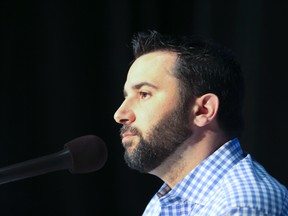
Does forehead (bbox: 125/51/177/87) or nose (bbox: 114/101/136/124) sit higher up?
forehead (bbox: 125/51/177/87)

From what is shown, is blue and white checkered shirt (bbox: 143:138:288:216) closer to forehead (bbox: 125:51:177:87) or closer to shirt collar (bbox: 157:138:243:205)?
shirt collar (bbox: 157:138:243:205)

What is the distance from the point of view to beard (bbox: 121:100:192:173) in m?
1.20

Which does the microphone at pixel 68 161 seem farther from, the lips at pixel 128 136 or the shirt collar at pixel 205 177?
the shirt collar at pixel 205 177

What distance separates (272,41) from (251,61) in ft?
0.33

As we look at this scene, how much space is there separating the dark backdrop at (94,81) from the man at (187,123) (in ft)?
1.66

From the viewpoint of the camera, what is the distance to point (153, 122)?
120 cm

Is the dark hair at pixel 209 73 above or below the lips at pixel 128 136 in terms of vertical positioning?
above

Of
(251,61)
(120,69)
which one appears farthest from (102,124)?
(251,61)

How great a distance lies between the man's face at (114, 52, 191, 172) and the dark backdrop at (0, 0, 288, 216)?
2.15 feet

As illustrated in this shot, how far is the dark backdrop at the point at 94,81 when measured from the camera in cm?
178

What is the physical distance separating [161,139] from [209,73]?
8.4 inches

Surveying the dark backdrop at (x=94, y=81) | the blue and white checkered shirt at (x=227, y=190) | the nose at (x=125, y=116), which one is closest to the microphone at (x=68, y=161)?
the nose at (x=125, y=116)

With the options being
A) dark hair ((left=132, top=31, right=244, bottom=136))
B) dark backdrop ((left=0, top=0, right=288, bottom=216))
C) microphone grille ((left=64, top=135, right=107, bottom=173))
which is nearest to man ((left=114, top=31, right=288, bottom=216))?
dark hair ((left=132, top=31, right=244, bottom=136))

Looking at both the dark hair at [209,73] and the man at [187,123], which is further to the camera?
the dark hair at [209,73]
